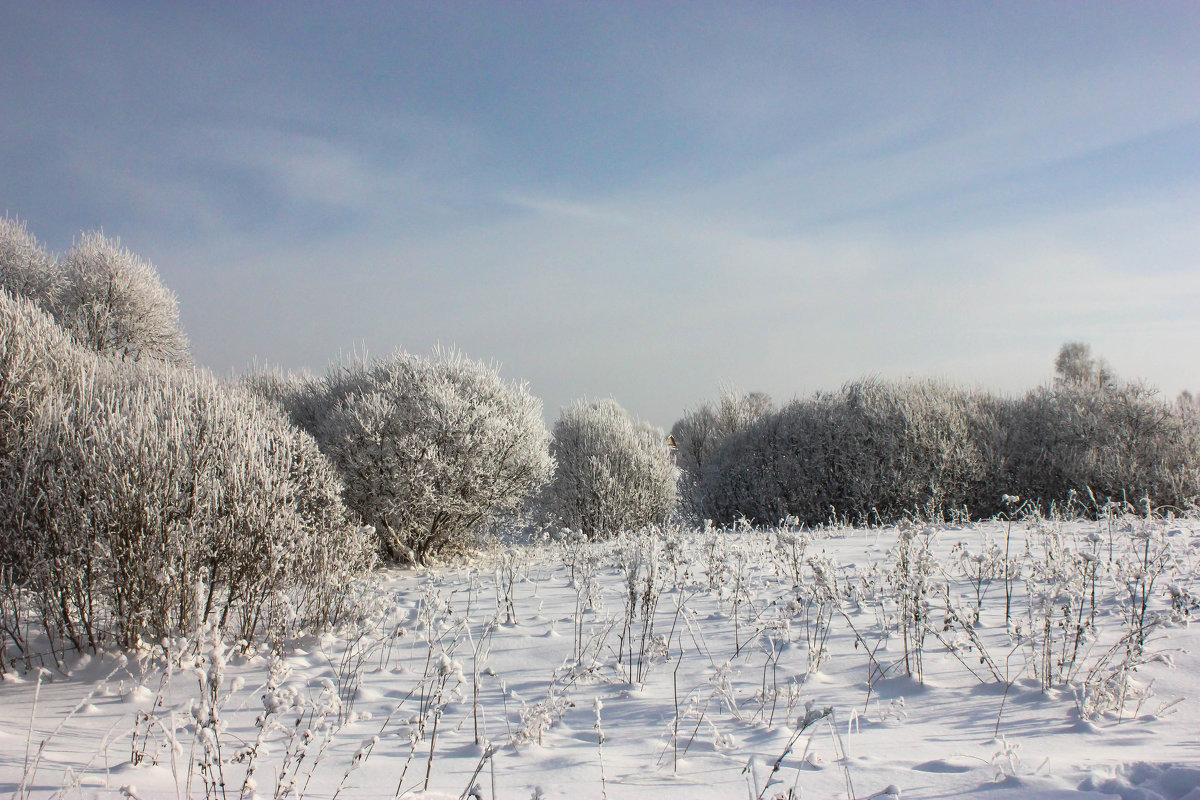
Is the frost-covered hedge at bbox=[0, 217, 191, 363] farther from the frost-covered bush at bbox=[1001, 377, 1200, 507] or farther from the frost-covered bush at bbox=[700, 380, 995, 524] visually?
the frost-covered bush at bbox=[1001, 377, 1200, 507]

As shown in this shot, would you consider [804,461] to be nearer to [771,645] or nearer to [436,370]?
[436,370]

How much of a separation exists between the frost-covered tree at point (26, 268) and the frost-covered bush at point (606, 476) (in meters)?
15.7

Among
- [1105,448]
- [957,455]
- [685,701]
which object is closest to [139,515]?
[685,701]

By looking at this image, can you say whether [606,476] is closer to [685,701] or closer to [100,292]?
[685,701]

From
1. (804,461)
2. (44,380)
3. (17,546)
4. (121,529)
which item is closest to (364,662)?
(121,529)

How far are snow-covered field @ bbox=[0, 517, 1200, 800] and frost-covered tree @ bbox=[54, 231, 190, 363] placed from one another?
18.4 m

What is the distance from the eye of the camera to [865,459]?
39.1ft

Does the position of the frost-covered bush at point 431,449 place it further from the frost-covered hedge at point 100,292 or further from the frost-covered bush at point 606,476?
the frost-covered hedge at point 100,292

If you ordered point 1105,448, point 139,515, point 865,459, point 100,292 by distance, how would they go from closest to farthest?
point 139,515 → point 1105,448 → point 865,459 → point 100,292

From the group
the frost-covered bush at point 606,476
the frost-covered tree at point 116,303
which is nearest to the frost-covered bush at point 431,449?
the frost-covered bush at point 606,476

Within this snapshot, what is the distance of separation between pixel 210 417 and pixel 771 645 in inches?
176

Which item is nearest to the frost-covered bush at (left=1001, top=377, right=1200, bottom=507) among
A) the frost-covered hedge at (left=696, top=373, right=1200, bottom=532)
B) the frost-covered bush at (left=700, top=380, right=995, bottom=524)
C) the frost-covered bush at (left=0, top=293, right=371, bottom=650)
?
the frost-covered hedge at (left=696, top=373, right=1200, bottom=532)

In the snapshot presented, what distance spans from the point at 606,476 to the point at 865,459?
472 centimetres

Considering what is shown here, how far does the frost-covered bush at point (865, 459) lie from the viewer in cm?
1186
